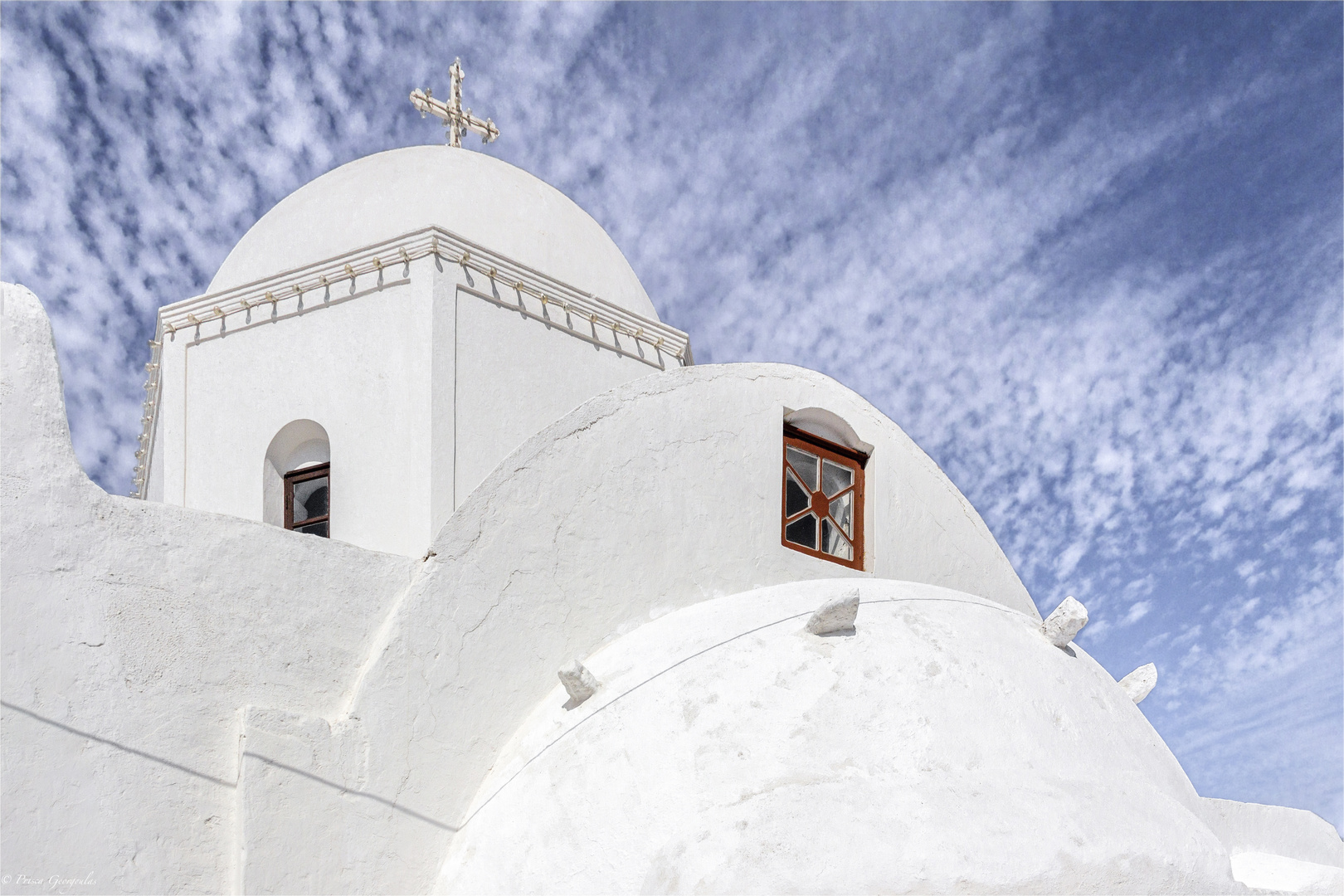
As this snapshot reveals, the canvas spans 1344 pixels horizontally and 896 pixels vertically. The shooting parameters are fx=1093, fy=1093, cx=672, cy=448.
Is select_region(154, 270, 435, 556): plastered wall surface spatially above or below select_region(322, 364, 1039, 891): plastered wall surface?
above

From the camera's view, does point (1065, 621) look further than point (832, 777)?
Yes

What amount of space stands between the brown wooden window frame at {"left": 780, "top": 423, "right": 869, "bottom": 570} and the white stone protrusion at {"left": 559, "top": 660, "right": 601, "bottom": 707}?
206 cm

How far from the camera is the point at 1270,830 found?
785cm

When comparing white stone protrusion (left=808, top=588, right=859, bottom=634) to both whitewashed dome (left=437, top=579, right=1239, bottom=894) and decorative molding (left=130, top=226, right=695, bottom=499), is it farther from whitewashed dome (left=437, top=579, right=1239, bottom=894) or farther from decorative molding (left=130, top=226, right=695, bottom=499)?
decorative molding (left=130, top=226, right=695, bottom=499)

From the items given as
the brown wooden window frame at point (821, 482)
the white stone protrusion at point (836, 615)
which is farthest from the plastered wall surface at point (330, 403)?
the white stone protrusion at point (836, 615)

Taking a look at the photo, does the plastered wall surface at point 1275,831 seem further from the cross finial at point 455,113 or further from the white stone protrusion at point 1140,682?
the cross finial at point 455,113

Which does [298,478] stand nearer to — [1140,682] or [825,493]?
[825,493]

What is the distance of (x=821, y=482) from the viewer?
7.88m

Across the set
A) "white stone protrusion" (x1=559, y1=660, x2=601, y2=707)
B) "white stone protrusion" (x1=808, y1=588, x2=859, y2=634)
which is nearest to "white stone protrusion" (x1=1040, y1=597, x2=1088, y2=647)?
"white stone protrusion" (x1=808, y1=588, x2=859, y2=634)

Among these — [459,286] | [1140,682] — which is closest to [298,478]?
[459,286]

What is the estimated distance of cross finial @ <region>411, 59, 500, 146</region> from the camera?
11.7m

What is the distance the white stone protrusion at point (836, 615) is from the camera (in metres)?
5.87

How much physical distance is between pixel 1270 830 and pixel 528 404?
6431mm

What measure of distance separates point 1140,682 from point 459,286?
19.4ft
